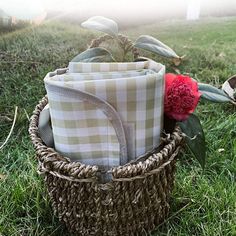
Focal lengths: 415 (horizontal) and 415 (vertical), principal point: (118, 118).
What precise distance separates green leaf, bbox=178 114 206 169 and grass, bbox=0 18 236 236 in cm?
15

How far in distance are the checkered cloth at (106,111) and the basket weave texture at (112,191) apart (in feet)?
0.11

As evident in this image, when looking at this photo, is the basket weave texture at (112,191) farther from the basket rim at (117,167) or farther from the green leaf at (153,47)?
the green leaf at (153,47)

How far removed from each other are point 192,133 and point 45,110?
341mm

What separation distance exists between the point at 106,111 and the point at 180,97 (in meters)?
0.17

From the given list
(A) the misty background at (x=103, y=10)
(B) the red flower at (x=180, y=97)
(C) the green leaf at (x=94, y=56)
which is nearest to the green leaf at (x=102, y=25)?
(C) the green leaf at (x=94, y=56)

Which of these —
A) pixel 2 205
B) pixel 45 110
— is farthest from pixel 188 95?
pixel 2 205

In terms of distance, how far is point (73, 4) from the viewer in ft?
5.80

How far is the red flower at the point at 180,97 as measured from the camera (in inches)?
Answer: 34.6

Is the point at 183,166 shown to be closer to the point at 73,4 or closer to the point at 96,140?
the point at 96,140

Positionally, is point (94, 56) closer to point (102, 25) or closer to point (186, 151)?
point (102, 25)

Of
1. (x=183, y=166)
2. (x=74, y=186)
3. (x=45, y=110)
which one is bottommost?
(x=183, y=166)

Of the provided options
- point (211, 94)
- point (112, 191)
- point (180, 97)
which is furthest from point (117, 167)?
point (211, 94)

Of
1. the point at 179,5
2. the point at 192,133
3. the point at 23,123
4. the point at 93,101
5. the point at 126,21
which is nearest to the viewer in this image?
the point at 93,101

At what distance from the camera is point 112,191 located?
0.86 m
